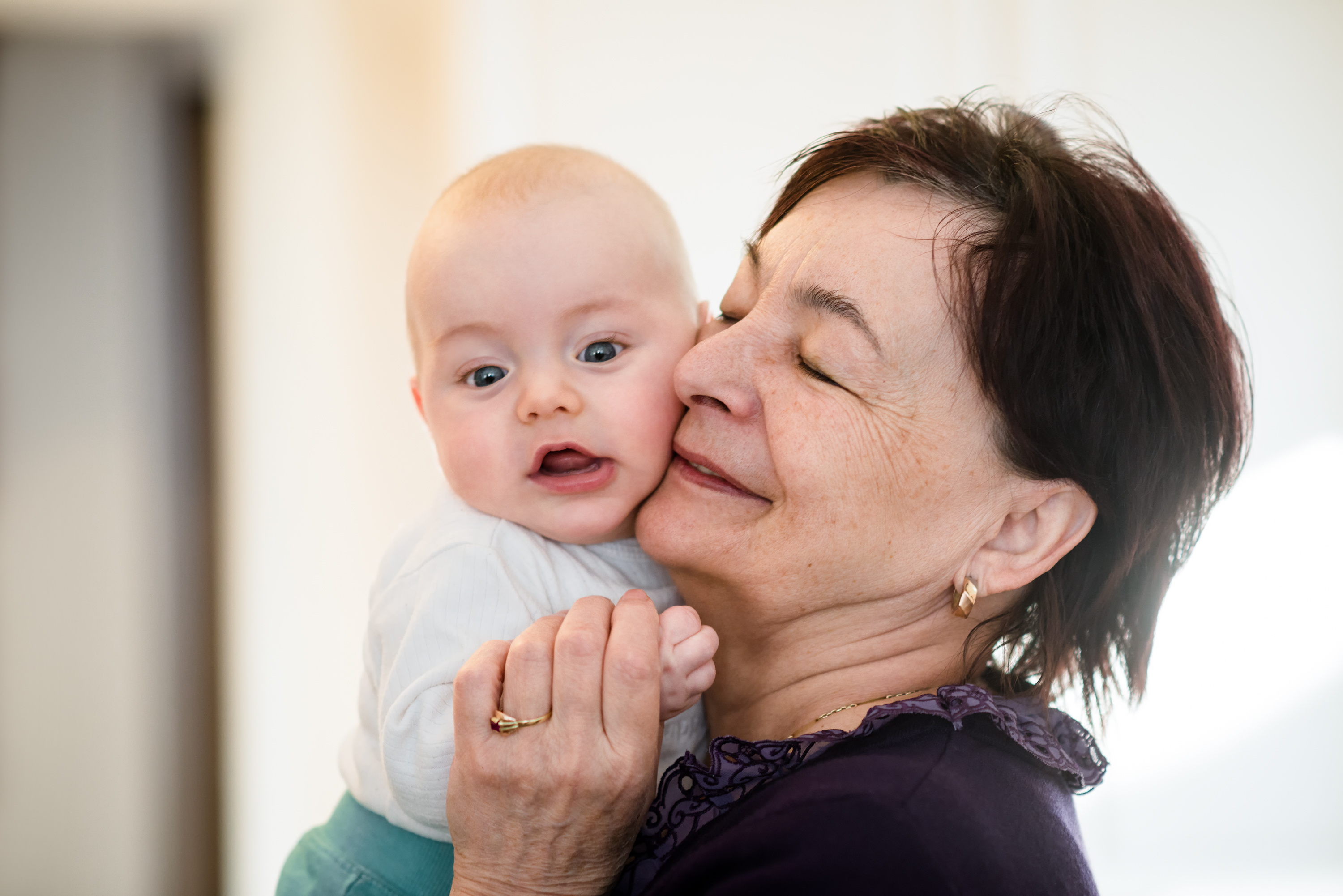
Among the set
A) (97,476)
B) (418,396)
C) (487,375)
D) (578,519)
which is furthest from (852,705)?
(97,476)

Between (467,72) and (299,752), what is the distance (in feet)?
6.35

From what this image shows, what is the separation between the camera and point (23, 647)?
2.34 meters

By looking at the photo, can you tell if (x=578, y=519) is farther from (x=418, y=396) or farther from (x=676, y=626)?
(x=418, y=396)

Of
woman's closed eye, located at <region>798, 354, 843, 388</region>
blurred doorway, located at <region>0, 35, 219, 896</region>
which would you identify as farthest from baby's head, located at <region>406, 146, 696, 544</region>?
blurred doorway, located at <region>0, 35, 219, 896</region>

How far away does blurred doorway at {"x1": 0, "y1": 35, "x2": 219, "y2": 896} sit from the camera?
7.63 feet

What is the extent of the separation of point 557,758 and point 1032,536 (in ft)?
2.06

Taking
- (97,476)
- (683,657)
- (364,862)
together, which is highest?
(683,657)

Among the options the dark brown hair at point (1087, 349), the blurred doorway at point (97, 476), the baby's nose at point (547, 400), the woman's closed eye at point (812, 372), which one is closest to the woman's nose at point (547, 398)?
the baby's nose at point (547, 400)

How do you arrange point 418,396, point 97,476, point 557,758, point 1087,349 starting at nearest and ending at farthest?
point 557,758 < point 1087,349 < point 418,396 < point 97,476

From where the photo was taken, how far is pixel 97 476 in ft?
7.91

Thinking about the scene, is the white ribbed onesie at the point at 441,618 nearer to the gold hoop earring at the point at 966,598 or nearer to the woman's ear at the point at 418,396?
the woman's ear at the point at 418,396

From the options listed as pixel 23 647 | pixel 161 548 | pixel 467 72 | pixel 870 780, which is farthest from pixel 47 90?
pixel 870 780

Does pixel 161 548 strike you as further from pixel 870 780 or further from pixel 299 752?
pixel 870 780

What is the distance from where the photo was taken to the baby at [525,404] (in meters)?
1.14
